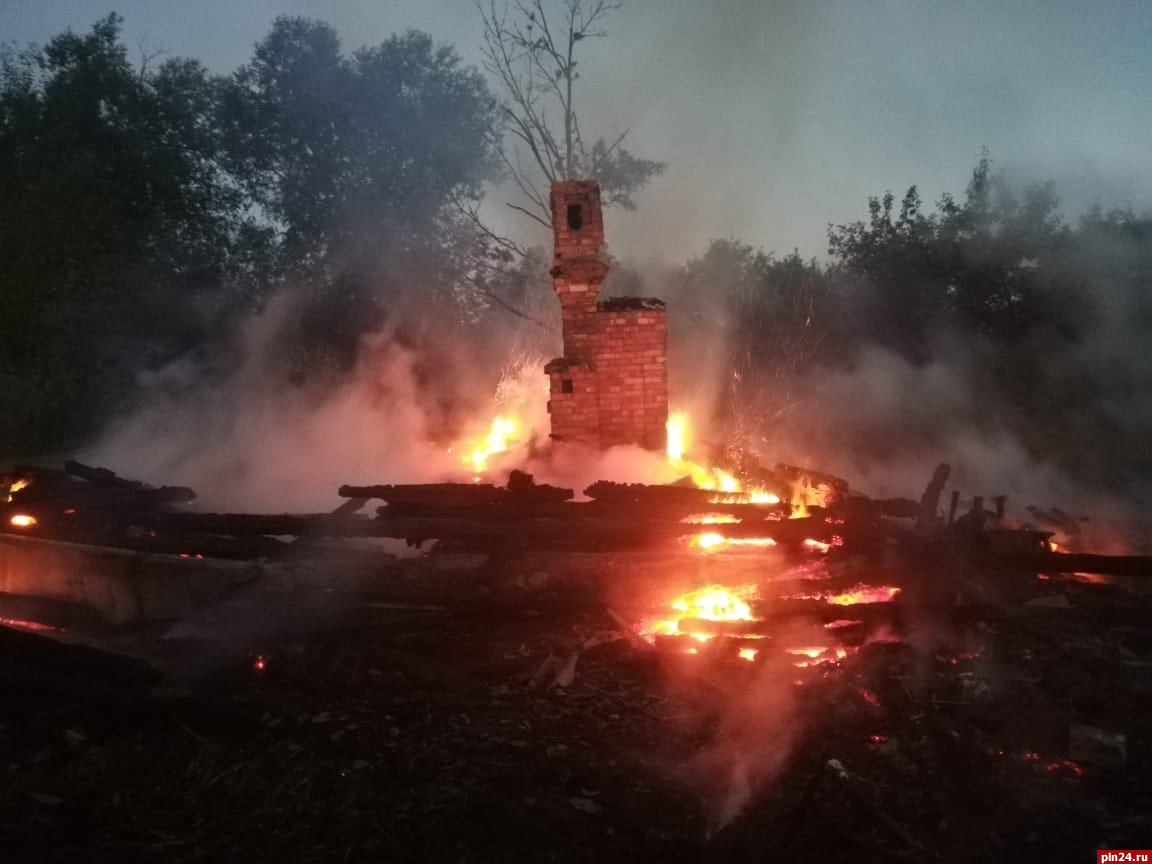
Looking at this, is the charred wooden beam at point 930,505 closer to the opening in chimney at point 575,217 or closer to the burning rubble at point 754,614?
the burning rubble at point 754,614

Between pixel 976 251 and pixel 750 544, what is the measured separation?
1540 cm

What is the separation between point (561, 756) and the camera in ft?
14.7

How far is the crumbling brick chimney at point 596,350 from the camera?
9.56 meters

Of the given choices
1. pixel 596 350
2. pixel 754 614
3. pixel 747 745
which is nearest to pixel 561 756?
pixel 747 745

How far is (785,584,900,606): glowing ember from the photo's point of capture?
6.73 metres

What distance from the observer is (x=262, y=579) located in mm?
6605

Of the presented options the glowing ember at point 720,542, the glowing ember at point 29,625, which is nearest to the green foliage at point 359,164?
the glowing ember at point 29,625

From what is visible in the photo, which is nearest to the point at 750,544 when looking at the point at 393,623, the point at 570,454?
the point at 570,454

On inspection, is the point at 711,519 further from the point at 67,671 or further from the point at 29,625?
the point at 29,625

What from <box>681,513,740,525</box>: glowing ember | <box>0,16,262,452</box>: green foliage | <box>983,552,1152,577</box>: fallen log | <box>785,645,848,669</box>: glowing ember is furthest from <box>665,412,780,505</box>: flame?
<box>0,16,262,452</box>: green foliage

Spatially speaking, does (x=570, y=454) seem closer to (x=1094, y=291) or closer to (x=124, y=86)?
(x=1094, y=291)

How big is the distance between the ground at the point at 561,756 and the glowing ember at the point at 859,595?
91cm

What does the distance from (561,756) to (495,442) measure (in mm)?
7582

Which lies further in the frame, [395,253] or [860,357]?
[395,253]
